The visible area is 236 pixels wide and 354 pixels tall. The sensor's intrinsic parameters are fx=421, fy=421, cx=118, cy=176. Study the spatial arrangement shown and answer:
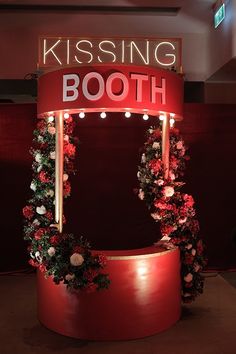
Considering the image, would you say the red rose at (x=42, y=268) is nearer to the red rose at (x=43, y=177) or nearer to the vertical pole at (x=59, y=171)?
Answer: the vertical pole at (x=59, y=171)

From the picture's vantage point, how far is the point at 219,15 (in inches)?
278

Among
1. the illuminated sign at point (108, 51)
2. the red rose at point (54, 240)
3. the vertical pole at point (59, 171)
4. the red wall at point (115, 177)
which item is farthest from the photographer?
the red wall at point (115, 177)

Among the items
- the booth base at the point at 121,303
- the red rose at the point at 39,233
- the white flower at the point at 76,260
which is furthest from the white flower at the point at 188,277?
the red rose at the point at 39,233

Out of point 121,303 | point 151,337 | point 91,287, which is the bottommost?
point 151,337

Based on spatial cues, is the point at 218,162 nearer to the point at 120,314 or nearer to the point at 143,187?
the point at 143,187

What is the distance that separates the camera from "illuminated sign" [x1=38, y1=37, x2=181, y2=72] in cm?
573

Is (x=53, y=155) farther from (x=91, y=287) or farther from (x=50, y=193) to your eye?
(x=91, y=287)

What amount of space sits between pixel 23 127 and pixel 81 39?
64.9 inches

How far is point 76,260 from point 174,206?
132cm

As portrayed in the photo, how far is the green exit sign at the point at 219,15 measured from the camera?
22.5 ft

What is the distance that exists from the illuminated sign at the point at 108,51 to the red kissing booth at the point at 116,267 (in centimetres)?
155

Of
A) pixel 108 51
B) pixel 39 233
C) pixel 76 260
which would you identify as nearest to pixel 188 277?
pixel 76 260

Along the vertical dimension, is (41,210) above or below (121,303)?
above

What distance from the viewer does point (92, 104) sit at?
3898 mm
